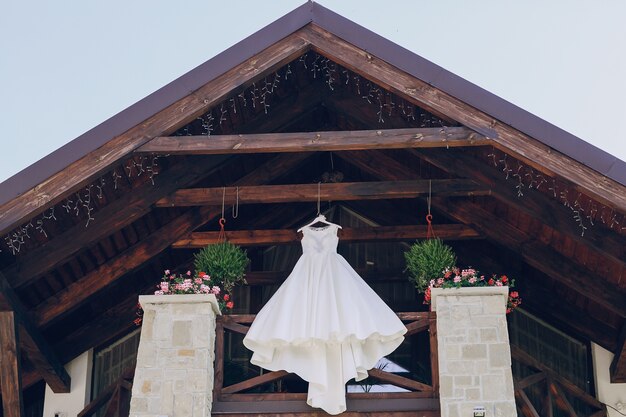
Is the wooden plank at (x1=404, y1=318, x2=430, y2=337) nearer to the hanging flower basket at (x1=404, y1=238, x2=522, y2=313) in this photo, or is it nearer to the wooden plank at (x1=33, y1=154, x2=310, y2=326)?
the hanging flower basket at (x1=404, y1=238, x2=522, y2=313)

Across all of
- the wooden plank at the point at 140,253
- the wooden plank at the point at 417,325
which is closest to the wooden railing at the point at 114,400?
the wooden plank at the point at 140,253

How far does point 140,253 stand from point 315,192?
2.15 metres

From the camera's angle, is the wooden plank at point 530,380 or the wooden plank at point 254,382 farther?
the wooden plank at point 530,380

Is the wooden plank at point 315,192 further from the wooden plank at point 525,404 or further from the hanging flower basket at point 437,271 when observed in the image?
the wooden plank at point 525,404

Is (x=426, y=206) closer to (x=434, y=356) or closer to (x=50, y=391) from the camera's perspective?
(x=434, y=356)

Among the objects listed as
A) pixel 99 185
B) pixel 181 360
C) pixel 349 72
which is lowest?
pixel 181 360

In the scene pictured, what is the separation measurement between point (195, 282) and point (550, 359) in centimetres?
462

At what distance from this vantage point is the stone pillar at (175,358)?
10641 mm

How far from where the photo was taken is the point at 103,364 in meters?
13.4

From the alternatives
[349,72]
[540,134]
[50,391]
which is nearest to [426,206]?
[349,72]

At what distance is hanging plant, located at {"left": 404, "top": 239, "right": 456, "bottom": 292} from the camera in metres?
11.4

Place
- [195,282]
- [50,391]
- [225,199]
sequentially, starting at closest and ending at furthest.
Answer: [195,282] < [225,199] < [50,391]

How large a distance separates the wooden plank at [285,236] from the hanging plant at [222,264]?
0.92m

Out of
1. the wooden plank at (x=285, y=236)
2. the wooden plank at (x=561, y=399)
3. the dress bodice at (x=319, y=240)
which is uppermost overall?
the wooden plank at (x=285, y=236)
